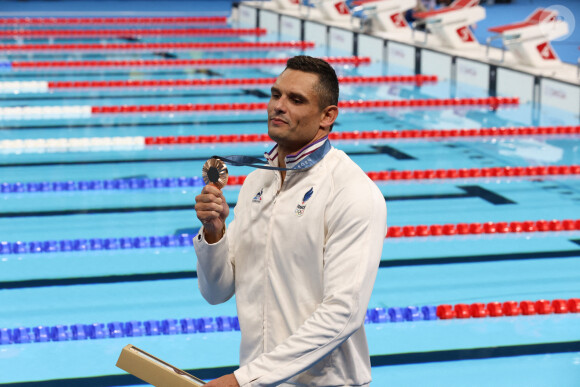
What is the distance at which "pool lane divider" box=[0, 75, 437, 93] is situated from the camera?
10.0 meters

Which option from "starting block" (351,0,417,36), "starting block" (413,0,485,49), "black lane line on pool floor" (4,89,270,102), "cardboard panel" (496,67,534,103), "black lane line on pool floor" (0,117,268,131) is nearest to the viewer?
"black lane line on pool floor" (0,117,268,131)

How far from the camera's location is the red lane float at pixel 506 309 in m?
3.97

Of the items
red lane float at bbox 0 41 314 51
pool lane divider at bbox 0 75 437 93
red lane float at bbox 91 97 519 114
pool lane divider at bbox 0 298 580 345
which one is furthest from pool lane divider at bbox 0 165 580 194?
red lane float at bbox 0 41 314 51

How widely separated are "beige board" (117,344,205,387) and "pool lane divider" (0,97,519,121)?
7178 millimetres

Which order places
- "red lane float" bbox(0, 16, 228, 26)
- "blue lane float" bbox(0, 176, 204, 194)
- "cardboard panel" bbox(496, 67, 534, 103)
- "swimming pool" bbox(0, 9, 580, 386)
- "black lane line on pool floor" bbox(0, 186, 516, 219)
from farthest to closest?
"red lane float" bbox(0, 16, 228, 26) → "cardboard panel" bbox(496, 67, 534, 103) → "blue lane float" bbox(0, 176, 204, 194) → "black lane line on pool floor" bbox(0, 186, 516, 219) → "swimming pool" bbox(0, 9, 580, 386)

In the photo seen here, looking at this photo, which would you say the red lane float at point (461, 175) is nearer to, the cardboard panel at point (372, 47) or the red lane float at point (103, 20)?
the cardboard panel at point (372, 47)

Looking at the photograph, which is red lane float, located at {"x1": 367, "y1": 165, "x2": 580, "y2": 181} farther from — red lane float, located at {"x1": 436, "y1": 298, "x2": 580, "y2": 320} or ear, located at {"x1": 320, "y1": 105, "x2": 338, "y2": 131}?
ear, located at {"x1": 320, "y1": 105, "x2": 338, "y2": 131}

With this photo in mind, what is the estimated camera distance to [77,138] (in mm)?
7652

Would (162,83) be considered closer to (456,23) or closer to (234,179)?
(456,23)

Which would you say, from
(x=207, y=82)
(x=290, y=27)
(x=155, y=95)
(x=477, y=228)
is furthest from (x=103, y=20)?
(x=477, y=228)

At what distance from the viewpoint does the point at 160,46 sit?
13555 mm

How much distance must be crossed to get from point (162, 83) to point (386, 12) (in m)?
4.18

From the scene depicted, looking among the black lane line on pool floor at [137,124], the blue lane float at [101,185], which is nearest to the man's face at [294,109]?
the blue lane float at [101,185]

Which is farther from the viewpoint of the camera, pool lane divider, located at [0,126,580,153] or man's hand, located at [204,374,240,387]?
pool lane divider, located at [0,126,580,153]
